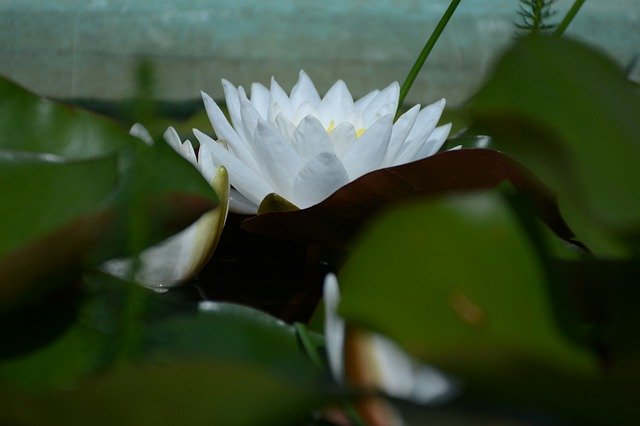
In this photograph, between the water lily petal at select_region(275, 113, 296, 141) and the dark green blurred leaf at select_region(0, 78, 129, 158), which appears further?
the water lily petal at select_region(275, 113, 296, 141)

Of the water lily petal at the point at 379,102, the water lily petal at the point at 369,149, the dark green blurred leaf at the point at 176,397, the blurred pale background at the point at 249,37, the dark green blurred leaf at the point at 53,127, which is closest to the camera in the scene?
the dark green blurred leaf at the point at 176,397

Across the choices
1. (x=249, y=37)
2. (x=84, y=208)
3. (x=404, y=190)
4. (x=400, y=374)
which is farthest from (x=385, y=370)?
(x=249, y=37)

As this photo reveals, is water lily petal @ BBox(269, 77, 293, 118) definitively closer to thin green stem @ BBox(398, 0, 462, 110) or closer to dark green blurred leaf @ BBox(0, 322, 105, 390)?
thin green stem @ BBox(398, 0, 462, 110)

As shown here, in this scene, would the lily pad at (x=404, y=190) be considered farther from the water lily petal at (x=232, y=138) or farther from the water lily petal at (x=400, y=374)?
the water lily petal at (x=400, y=374)

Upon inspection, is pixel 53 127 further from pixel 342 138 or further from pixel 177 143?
pixel 342 138

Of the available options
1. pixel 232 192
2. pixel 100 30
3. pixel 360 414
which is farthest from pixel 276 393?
pixel 100 30

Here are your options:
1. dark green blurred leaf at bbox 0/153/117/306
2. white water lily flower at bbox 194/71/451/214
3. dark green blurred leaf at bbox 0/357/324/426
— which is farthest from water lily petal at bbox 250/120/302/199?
dark green blurred leaf at bbox 0/357/324/426

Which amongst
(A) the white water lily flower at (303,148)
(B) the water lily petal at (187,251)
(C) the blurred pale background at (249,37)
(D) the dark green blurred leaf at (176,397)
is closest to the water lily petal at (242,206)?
(A) the white water lily flower at (303,148)
